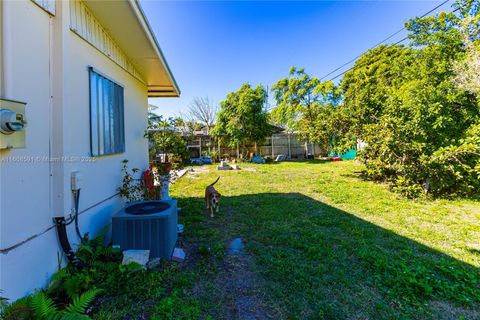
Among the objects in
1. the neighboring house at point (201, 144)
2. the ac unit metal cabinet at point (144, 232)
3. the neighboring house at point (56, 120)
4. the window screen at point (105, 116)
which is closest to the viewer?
the neighboring house at point (56, 120)

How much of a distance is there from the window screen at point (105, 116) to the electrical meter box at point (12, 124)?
1.09 metres

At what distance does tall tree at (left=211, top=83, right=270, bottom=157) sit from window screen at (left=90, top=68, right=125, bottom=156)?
485 inches

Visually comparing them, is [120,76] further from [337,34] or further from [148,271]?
[337,34]

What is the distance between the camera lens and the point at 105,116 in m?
2.99

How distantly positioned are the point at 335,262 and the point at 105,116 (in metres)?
3.63

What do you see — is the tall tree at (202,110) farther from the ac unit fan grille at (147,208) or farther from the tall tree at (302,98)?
the ac unit fan grille at (147,208)

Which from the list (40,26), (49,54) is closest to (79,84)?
(49,54)

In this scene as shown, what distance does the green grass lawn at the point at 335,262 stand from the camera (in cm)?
192

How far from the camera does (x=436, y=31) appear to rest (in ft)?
21.5

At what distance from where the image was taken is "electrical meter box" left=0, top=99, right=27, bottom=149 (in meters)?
1.38

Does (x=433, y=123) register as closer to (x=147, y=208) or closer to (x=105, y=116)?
(x=147, y=208)

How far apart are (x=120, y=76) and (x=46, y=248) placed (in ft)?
9.12

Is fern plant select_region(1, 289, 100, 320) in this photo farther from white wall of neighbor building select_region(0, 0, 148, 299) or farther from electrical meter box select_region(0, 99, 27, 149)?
electrical meter box select_region(0, 99, 27, 149)

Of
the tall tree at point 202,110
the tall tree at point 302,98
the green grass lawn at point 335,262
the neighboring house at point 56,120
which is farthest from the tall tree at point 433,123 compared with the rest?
the tall tree at point 202,110
